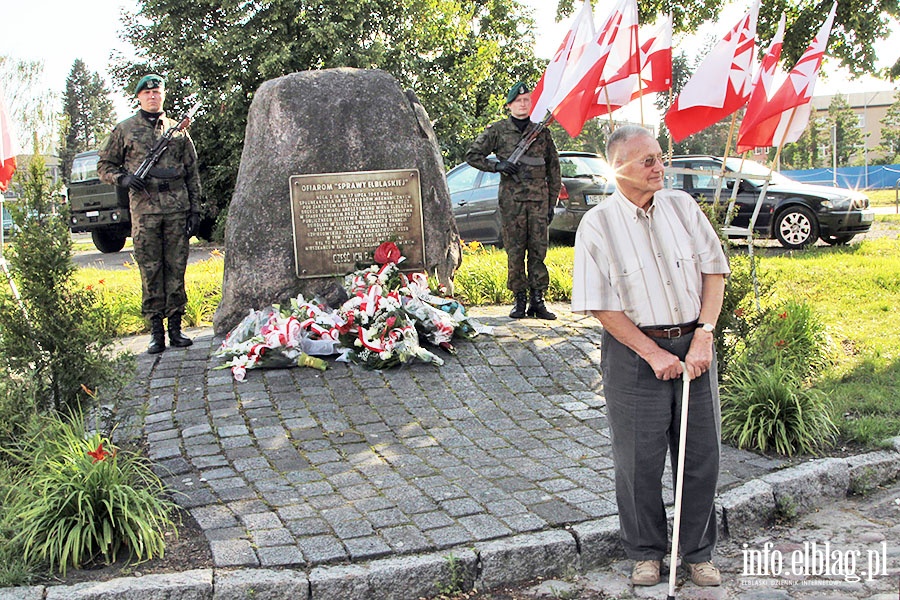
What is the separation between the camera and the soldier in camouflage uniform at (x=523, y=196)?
7668 mm

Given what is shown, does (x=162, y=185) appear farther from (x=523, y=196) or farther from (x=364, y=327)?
(x=523, y=196)

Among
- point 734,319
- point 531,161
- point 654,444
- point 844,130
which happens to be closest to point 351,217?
point 531,161

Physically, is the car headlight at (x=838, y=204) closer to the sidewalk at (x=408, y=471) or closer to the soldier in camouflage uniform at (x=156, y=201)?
the sidewalk at (x=408, y=471)

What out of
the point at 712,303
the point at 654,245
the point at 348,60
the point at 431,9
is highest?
the point at 431,9

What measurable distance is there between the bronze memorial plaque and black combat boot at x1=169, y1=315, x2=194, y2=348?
1.08m

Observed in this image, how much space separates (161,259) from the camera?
7.11 meters

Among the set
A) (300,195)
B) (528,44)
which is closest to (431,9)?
(528,44)

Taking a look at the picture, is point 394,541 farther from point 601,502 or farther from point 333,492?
point 601,502

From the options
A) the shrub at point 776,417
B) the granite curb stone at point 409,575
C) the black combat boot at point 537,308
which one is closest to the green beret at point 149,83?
the black combat boot at point 537,308

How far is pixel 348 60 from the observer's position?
2047 cm

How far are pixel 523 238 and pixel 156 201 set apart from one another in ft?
10.3

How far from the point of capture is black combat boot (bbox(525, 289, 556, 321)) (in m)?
7.62

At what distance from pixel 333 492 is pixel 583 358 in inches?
108

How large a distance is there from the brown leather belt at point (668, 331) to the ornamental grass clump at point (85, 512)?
2.28 meters
